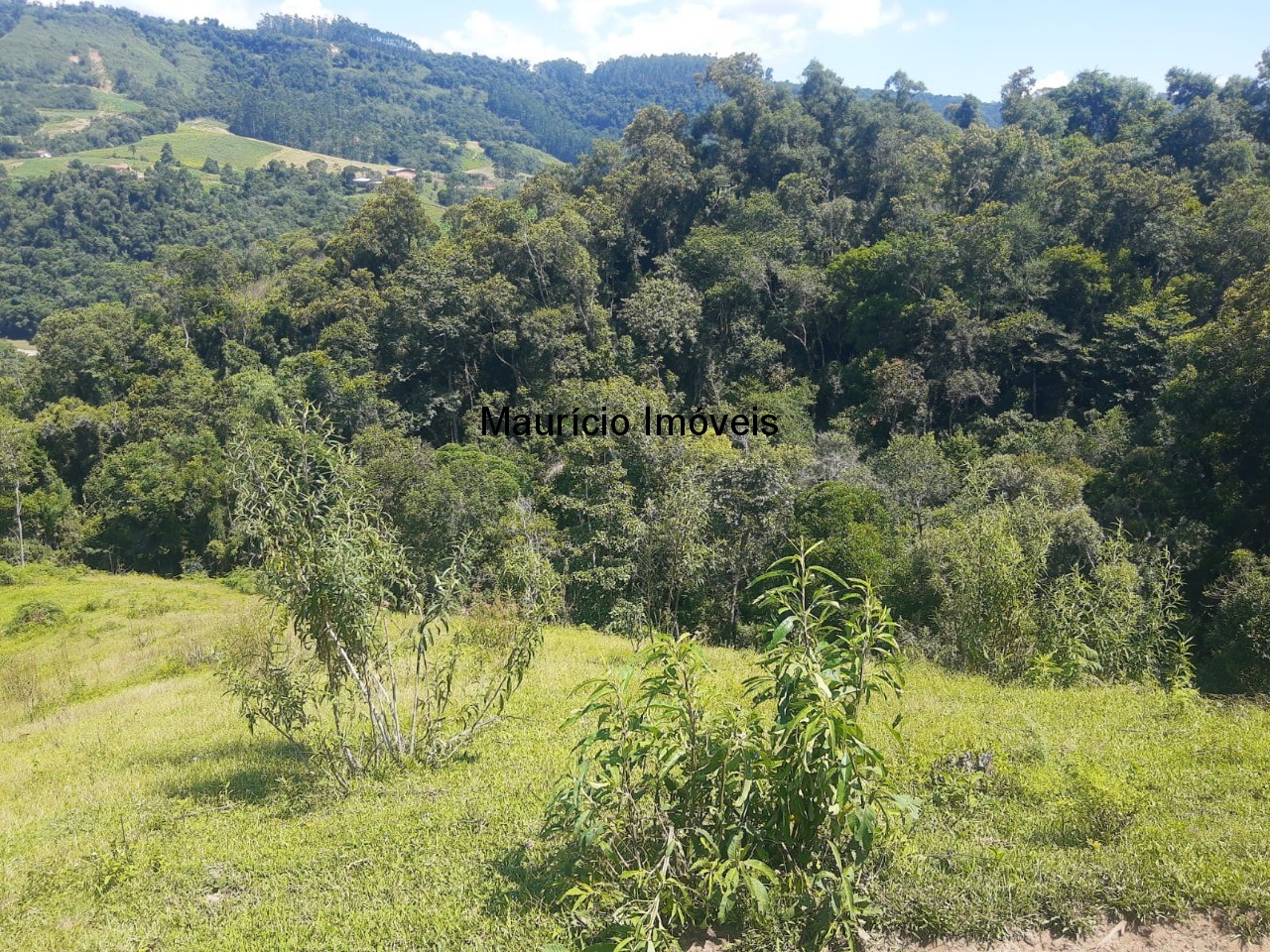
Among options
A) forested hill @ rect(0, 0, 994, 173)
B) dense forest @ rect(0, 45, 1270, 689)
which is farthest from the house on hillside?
dense forest @ rect(0, 45, 1270, 689)

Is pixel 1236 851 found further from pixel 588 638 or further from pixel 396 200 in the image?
pixel 396 200

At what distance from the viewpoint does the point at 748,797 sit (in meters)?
3.73

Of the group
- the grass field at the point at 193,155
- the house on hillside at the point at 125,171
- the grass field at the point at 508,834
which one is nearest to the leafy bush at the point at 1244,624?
the grass field at the point at 508,834

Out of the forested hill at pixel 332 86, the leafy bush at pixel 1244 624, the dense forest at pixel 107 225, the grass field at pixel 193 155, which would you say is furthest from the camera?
the forested hill at pixel 332 86

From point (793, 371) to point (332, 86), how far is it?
15234 centimetres

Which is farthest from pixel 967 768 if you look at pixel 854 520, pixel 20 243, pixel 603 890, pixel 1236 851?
pixel 20 243

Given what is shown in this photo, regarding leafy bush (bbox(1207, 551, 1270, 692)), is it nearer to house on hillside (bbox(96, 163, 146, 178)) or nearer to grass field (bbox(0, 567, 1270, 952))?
grass field (bbox(0, 567, 1270, 952))

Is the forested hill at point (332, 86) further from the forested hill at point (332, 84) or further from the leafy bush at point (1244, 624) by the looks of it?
the leafy bush at point (1244, 624)

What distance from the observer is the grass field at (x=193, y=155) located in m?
86.9

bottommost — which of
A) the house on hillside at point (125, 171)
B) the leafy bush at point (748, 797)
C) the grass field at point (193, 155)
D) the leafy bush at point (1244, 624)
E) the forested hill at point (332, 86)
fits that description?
the leafy bush at point (1244, 624)

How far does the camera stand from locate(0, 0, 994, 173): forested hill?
386 ft

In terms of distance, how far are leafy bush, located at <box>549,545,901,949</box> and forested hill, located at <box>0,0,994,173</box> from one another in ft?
351

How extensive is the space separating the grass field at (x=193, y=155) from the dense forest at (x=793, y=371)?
63806mm

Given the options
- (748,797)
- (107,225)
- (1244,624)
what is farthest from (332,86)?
(748,797)
